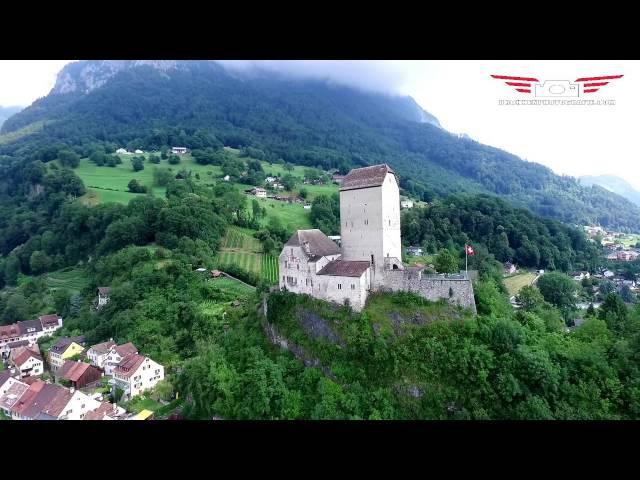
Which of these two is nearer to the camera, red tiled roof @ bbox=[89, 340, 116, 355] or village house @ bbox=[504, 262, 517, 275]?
red tiled roof @ bbox=[89, 340, 116, 355]

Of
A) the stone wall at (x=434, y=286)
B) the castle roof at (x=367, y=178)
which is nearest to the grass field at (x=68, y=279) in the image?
the castle roof at (x=367, y=178)

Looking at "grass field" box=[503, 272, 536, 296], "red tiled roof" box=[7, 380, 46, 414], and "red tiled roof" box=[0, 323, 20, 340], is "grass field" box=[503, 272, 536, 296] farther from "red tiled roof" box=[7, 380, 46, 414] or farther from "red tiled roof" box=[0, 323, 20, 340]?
"red tiled roof" box=[0, 323, 20, 340]

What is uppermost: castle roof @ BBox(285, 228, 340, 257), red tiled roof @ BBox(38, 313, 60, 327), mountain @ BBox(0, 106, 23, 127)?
mountain @ BBox(0, 106, 23, 127)

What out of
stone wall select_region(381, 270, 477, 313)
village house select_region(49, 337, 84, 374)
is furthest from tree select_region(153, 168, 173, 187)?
stone wall select_region(381, 270, 477, 313)

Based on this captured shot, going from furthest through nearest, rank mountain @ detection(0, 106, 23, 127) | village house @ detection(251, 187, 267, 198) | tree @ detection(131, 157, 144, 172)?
1. mountain @ detection(0, 106, 23, 127)
2. tree @ detection(131, 157, 144, 172)
3. village house @ detection(251, 187, 267, 198)

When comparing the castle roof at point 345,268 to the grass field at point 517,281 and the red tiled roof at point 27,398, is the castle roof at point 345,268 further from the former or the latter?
the grass field at point 517,281

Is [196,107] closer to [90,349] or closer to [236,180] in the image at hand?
[236,180]
